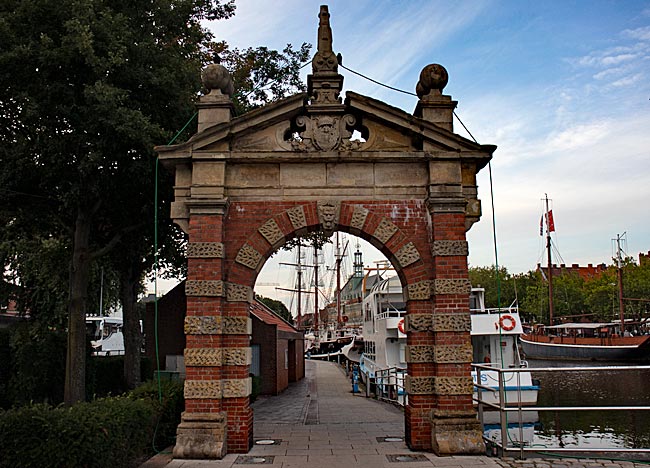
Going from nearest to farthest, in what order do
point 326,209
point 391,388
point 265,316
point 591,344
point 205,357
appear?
point 205,357, point 326,209, point 391,388, point 265,316, point 591,344

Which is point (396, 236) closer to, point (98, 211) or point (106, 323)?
point (98, 211)

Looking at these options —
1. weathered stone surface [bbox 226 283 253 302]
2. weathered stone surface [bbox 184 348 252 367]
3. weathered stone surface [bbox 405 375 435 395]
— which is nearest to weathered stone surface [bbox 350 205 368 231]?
weathered stone surface [bbox 226 283 253 302]

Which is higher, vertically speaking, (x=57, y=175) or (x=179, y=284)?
(x=57, y=175)

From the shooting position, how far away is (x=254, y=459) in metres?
8.95

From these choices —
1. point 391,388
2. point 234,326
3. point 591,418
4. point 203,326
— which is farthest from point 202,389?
point 591,418

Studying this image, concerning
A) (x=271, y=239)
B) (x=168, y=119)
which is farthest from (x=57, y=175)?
(x=271, y=239)

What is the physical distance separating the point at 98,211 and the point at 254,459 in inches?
333

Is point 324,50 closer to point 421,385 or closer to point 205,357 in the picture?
point 205,357

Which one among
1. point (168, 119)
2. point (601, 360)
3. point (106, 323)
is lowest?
point (601, 360)

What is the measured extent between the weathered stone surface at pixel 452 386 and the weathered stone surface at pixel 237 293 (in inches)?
140

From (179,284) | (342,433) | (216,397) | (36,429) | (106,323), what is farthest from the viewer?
(106,323)

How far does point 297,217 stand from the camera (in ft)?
32.9

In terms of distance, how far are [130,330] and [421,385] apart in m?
11.0

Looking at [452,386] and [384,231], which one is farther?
[384,231]
